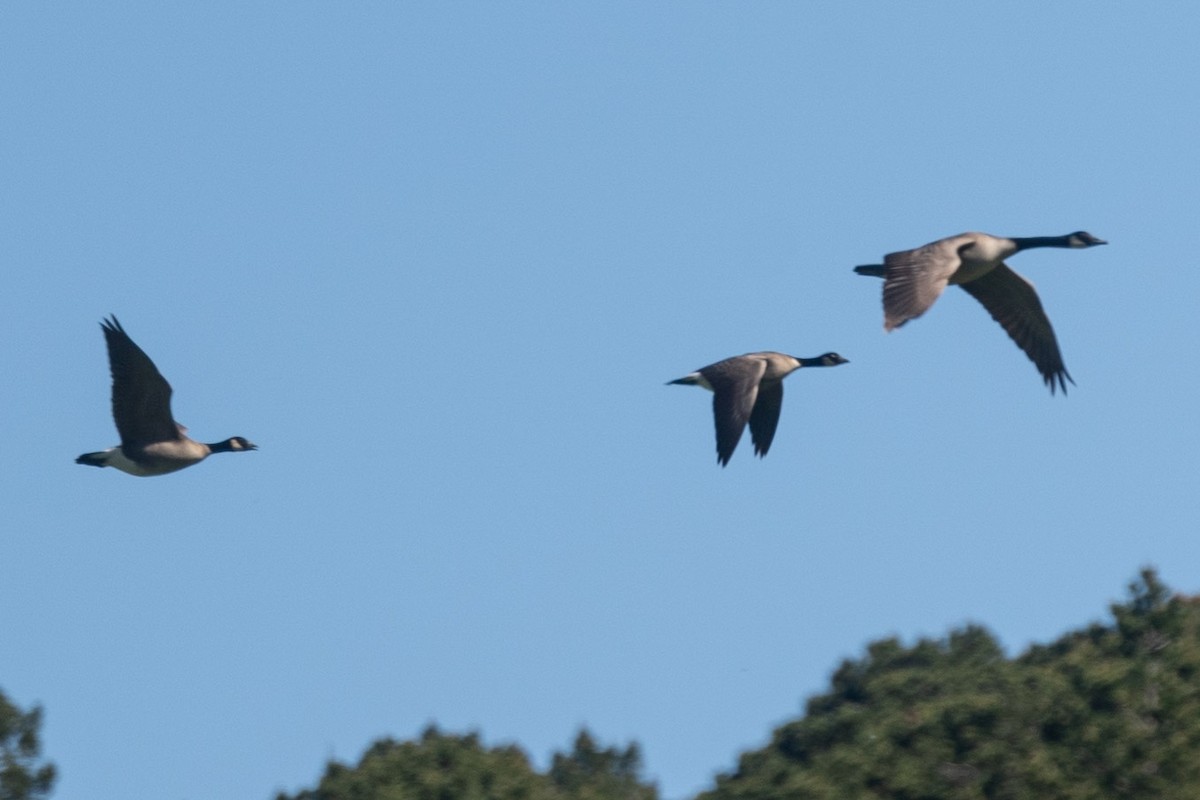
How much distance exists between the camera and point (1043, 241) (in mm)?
24078

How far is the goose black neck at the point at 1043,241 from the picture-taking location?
78.3 ft

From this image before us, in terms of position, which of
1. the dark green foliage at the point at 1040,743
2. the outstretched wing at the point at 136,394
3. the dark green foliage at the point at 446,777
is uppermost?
the outstretched wing at the point at 136,394

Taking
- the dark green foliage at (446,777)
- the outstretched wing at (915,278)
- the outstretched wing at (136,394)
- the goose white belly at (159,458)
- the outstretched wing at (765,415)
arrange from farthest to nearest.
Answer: the dark green foliage at (446,777)
the outstretched wing at (765,415)
the goose white belly at (159,458)
the outstretched wing at (136,394)
the outstretched wing at (915,278)

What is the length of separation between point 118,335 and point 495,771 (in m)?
12.6

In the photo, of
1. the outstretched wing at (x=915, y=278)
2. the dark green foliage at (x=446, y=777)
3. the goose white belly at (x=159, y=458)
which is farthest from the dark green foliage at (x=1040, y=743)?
the goose white belly at (x=159, y=458)

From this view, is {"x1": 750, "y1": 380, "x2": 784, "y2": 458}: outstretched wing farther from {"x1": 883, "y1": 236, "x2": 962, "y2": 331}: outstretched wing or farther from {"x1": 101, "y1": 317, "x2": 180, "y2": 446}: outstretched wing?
{"x1": 101, "y1": 317, "x2": 180, "y2": 446}: outstretched wing

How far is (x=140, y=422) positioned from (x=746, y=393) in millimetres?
6049

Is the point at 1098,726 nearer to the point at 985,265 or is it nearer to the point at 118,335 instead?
the point at 985,265

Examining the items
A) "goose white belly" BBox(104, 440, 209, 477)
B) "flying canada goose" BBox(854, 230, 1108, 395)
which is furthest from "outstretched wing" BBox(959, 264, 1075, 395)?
"goose white belly" BBox(104, 440, 209, 477)

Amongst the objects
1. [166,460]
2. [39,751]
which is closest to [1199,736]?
[166,460]

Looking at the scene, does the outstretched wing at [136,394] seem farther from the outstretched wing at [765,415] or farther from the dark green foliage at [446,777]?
the dark green foliage at [446,777]

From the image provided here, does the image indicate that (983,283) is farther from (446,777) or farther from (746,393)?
(446,777)

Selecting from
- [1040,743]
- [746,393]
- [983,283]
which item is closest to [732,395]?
[746,393]

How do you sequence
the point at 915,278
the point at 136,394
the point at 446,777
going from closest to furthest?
the point at 915,278 → the point at 136,394 → the point at 446,777
